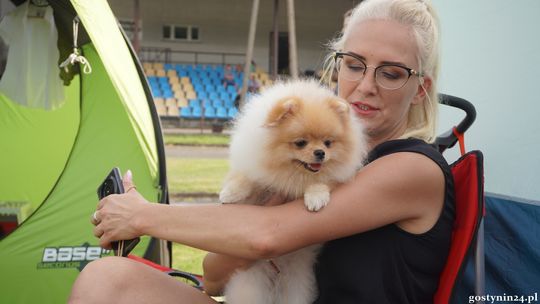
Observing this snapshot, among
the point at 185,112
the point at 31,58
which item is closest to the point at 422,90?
the point at 31,58

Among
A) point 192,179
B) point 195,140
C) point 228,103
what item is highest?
point 228,103

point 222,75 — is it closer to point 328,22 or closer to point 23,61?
point 328,22

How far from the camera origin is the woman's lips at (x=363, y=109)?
144 cm

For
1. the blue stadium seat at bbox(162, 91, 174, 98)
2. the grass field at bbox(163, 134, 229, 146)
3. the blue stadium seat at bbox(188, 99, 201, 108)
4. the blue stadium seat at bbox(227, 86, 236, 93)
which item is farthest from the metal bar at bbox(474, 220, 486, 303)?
the blue stadium seat at bbox(227, 86, 236, 93)

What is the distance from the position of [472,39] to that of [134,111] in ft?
5.79

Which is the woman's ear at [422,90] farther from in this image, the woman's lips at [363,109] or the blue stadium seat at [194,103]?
the blue stadium seat at [194,103]

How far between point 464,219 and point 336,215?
0.33 metres

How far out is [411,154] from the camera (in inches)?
47.1

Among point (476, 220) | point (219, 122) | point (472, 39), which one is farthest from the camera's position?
point (219, 122)

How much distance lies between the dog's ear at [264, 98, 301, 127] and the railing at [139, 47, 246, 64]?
1500 centimetres

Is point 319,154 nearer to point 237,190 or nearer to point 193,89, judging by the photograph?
point 237,190

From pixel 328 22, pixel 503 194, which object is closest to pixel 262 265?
pixel 503 194

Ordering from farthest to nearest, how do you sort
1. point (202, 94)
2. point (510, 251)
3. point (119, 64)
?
1. point (202, 94)
2. point (119, 64)
3. point (510, 251)

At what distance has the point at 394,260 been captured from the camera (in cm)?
118
